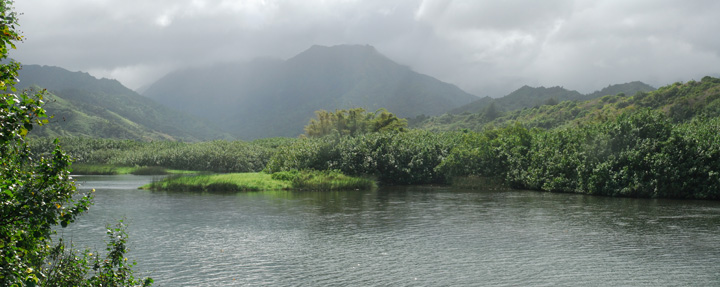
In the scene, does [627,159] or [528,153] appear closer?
[627,159]

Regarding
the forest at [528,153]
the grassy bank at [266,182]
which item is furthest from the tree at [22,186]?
the grassy bank at [266,182]

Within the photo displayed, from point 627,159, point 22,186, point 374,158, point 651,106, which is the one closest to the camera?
point 22,186

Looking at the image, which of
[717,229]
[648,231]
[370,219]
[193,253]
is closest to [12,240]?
[193,253]

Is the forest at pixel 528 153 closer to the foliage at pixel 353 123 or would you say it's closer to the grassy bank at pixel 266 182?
the foliage at pixel 353 123

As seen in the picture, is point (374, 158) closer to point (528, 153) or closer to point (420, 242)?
point (528, 153)

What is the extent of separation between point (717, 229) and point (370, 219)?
65.7 feet

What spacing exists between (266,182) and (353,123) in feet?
160

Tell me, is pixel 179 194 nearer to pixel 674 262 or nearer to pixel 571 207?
pixel 571 207

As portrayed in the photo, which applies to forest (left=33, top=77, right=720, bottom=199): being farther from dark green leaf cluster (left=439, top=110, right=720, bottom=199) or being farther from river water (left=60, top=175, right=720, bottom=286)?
river water (left=60, top=175, right=720, bottom=286)

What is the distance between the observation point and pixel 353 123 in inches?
4309

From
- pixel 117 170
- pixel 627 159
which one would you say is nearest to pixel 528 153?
pixel 627 159

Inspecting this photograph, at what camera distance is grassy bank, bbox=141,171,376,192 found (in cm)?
5862

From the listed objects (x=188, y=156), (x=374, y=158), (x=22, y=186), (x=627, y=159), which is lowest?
(x=22, y=186)

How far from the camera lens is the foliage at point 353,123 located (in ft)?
354
